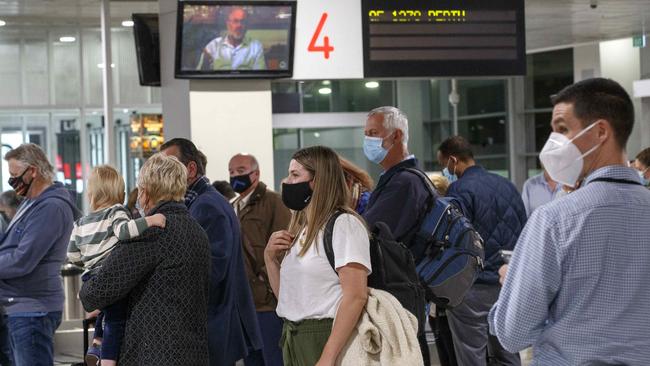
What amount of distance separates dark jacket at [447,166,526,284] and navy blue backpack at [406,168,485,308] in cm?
172

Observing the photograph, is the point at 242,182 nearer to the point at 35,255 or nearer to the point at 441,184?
the point at 35,255

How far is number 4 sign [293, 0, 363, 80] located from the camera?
25.7 feet

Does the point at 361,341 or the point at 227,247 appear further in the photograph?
the point at 227,247

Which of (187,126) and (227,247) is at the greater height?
(187,126)

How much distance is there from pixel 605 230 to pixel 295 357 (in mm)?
1531

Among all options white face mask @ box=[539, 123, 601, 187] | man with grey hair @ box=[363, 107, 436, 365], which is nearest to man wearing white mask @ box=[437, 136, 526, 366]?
man with grey hair @ box=[363, 107, 436, 365]

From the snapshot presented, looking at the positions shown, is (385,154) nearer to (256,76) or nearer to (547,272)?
(547,272)

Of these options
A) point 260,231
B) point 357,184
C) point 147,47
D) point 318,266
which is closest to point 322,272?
point 318,266

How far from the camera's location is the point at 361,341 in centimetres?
355

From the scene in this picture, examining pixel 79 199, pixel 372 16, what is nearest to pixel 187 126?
pixel 372 16

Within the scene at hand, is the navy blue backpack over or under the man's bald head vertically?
under

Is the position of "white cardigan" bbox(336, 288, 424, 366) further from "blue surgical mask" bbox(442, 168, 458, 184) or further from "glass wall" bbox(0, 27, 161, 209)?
"glass wall" bbox(0, 27, 161, 209)

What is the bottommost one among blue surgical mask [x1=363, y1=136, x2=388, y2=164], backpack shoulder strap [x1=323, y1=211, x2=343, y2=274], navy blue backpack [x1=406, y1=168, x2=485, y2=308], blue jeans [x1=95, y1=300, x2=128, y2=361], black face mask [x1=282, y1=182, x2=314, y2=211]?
blue jeans [x1=95, y1=300, x2=128, y2=361]

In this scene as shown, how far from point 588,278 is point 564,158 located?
11.9 inches
